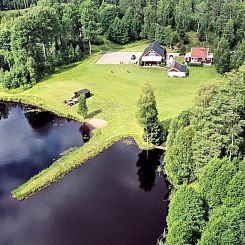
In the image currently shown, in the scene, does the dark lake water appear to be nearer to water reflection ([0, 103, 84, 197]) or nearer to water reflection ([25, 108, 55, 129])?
water reflection ([0, 103, 84, 197])

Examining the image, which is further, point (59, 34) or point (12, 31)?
point (59, 34)

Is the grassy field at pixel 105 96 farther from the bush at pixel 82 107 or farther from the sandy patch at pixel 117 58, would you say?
the sandy patch at pixel 117 58

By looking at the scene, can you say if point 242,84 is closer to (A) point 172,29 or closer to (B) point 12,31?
(B) point 12,31

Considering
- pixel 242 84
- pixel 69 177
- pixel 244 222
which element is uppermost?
pixel 242 84

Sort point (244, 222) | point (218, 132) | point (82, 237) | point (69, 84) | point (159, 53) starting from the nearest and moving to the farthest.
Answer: point (244, 222) < point (82, 237) < point (218, 132) < point (69, 84) < point (159, 53)

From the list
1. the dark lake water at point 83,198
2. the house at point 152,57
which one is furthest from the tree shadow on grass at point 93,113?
the house at point 152,57

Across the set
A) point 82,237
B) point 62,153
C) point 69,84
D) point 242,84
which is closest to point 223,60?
point 69,84

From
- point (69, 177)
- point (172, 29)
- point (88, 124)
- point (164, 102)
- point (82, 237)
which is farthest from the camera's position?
point (172, 29)
